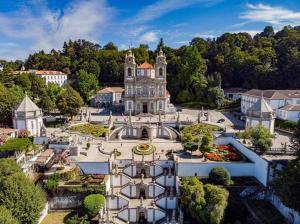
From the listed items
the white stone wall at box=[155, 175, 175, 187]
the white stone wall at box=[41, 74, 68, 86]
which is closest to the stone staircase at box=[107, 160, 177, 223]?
the white stone wall at box=[155, 175, 175, 187]

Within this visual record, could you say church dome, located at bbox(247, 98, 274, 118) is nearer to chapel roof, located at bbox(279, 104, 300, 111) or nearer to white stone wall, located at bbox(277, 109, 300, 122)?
white stone wall, located at bbox(277, 109, 300, 122)

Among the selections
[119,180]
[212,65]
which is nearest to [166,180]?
[119,180]

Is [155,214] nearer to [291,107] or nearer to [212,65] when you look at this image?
[291,107]

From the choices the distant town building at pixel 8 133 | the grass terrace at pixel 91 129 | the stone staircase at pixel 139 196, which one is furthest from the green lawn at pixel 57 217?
the grass terrace at pixel 91 129

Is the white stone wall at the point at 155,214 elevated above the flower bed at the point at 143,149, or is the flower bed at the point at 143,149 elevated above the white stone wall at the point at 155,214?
the flower bed at the point at 143,149

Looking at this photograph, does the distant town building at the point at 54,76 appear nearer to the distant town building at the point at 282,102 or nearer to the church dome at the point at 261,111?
the distant town building at the point at 282,102

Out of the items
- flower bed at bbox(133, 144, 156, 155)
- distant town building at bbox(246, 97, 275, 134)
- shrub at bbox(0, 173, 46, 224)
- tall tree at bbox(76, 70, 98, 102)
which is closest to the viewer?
shrub at bbox(0, 173, 46, 224)

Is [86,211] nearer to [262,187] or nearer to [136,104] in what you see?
[262,187]
